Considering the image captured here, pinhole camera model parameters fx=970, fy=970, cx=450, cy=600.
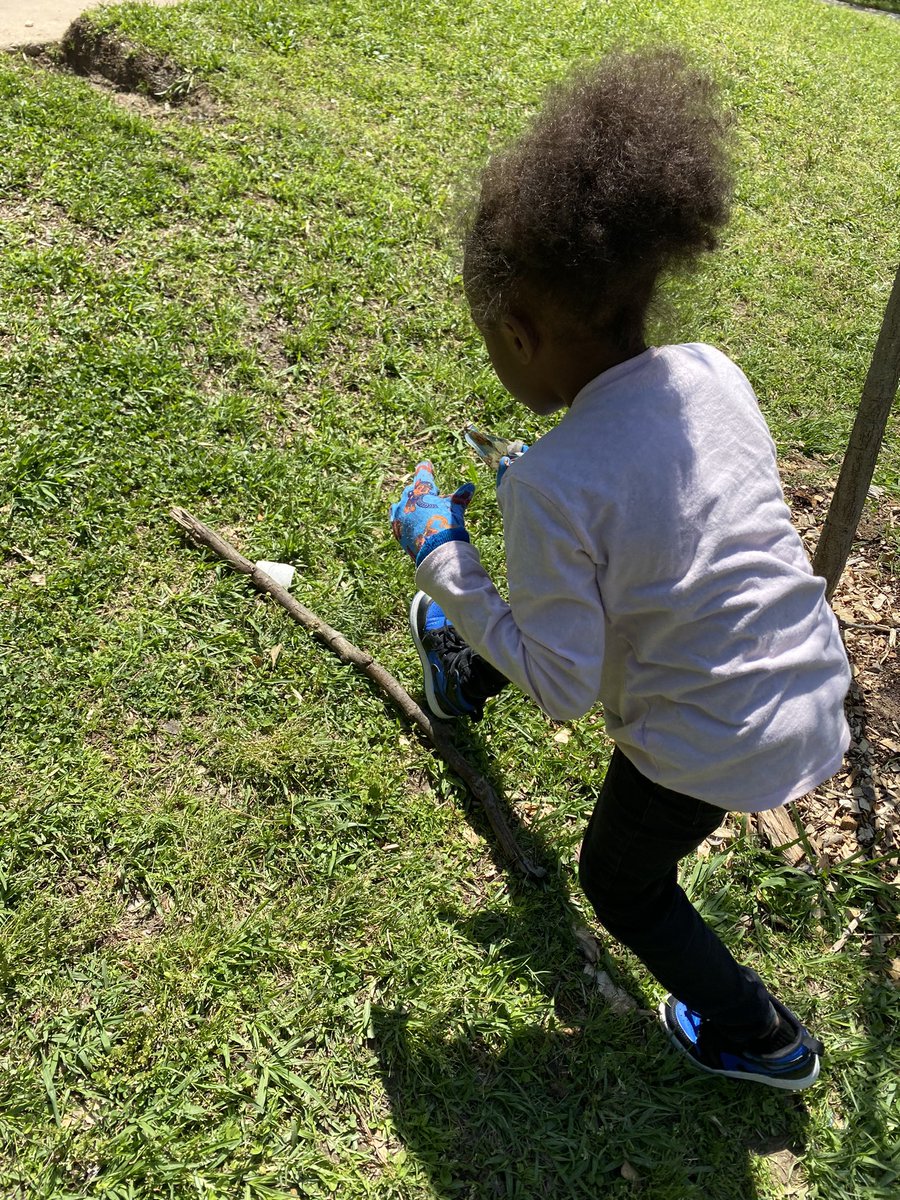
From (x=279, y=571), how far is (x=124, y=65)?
133 inches

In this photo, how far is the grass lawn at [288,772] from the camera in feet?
7.20

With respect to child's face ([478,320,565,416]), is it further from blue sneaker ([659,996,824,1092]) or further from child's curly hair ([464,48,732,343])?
blue sneaker ([659,996,824,1092])

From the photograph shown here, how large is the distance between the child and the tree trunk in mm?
1102

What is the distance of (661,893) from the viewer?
213 centimetres

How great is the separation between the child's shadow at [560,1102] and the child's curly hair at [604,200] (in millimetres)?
1638

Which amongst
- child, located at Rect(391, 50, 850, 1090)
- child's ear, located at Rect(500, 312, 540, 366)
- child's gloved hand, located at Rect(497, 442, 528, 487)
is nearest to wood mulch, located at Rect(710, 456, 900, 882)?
child, located at Rect(391, 50, 850, 1090)

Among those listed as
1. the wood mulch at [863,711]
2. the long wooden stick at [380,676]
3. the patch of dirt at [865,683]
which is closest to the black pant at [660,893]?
the long wooden stick at [380,676]

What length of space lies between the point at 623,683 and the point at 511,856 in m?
0.99

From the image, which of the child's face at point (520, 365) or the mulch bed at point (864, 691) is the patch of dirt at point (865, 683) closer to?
the mulch bed at point (864, 691)

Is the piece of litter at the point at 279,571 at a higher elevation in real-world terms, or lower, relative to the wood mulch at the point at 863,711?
higher

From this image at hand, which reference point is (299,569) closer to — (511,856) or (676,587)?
(511,856)

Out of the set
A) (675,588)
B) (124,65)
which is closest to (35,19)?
(124,65)

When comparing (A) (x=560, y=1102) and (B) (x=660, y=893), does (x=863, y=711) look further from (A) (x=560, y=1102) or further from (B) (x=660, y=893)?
(A) (x=560, y=1102)

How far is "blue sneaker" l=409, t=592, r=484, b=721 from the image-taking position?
9.02 feet
